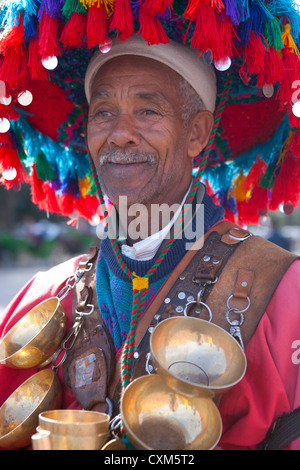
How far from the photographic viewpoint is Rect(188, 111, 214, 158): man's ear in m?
2.57

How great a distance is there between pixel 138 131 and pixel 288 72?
62 centimetres

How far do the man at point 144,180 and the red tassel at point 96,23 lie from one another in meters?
0.35

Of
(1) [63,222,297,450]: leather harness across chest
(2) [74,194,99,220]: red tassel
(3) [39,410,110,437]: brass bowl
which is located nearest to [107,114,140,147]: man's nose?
(1) [63,222,297,450]: leather harness across chest

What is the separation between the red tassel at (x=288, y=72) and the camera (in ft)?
6.97

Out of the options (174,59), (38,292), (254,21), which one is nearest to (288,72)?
(254,21)

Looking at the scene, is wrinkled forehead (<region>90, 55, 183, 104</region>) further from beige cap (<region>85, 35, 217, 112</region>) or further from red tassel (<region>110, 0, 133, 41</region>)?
red tassel (<region>110, 0, 133, 41</region>)

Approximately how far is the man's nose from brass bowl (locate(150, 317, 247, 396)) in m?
0.76

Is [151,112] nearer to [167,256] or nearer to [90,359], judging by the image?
[167,256]

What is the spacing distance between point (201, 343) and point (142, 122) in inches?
37.0

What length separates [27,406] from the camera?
221 cm

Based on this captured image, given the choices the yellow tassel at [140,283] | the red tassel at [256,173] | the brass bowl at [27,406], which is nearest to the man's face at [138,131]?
the yellow tassel at [140,283]

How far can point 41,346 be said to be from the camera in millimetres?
2248

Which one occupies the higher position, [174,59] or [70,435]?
[174,59]
